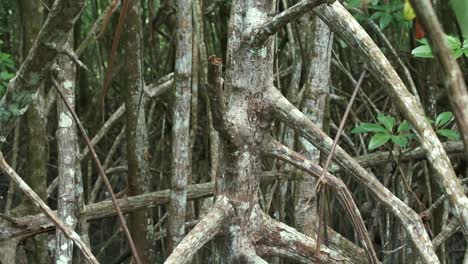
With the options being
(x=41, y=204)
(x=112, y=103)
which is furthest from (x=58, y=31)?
(x=112, y=103)

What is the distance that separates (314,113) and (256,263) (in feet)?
1.68

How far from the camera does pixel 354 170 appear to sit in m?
1.27

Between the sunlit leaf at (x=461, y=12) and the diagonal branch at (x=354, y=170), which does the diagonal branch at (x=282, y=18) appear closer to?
the diagonal branch at (x=354, y=170)

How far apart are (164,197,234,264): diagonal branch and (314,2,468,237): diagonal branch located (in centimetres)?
39

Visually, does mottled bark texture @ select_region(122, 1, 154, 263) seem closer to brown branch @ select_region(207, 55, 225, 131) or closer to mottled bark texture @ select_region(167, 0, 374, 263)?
mottled bark texture @ select_region(167, 0, 374, 263)

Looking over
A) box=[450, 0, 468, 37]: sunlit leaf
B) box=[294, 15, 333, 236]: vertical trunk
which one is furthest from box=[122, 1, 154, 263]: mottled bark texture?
box=[450, 0, 468, 37]: sunlit leaf

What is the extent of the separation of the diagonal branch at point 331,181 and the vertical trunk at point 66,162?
528 mm

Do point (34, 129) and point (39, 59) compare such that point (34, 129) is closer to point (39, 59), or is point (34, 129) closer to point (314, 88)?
point (314, 88)

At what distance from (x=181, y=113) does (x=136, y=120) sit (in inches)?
14.8

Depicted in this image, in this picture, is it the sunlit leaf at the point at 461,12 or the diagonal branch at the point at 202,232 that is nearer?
A: the sunlit leaf at the point at 461,12

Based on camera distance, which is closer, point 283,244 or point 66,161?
point 283,244

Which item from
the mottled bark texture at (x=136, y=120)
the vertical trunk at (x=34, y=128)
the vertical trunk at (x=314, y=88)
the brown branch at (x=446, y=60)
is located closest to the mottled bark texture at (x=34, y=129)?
the vertical trunk at (x=34, y=128)

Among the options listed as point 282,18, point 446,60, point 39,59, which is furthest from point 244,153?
point 446,60

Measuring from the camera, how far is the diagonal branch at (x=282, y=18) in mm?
1003
